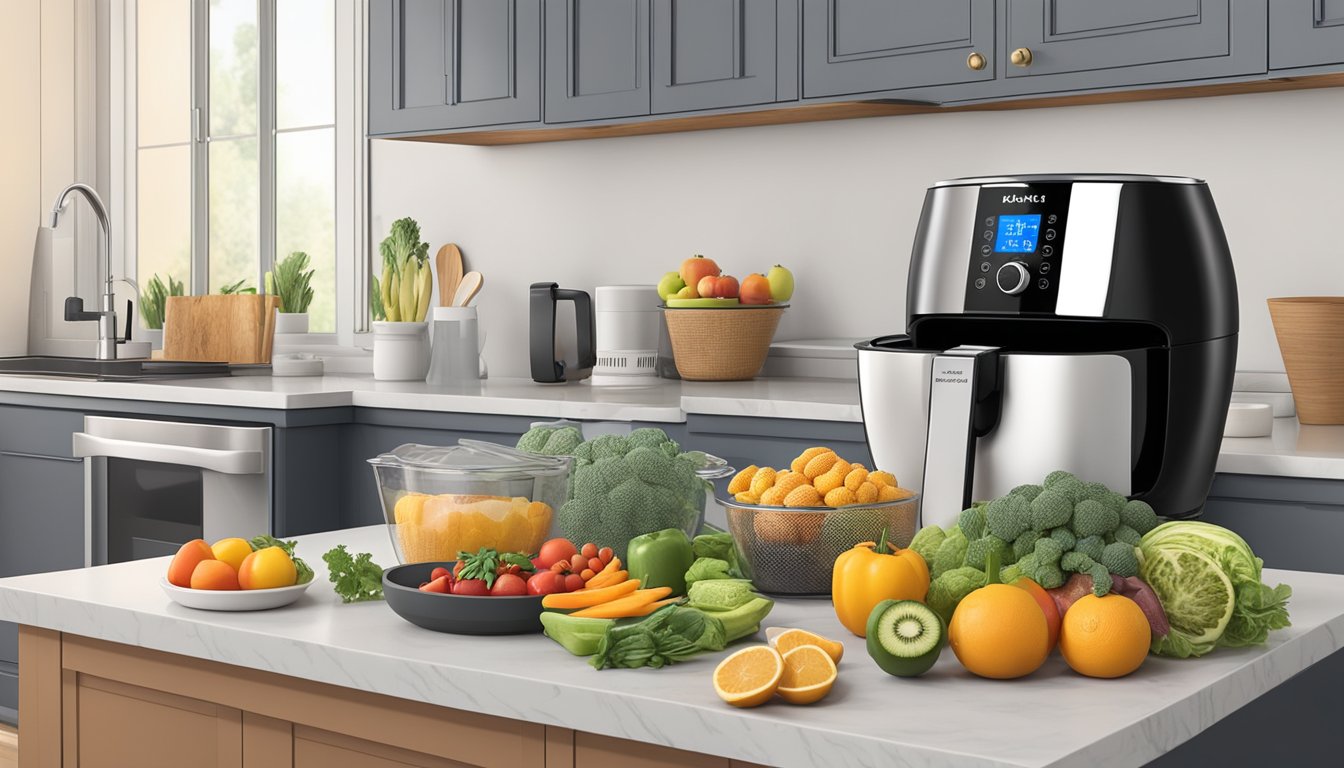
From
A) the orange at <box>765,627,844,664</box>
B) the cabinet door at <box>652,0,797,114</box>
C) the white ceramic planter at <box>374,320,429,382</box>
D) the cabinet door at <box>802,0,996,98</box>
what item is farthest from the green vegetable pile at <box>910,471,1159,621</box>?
the white ceramic planter at <box>374,320,429,382</box>

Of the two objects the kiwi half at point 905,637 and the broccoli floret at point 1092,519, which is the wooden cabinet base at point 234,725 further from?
the broccoli floret at point 1092,519

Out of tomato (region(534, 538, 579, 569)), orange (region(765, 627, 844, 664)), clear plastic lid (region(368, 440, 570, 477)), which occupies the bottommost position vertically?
orange (region(765, 627, 844, 664))

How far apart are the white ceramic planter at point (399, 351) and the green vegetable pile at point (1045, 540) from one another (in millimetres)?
2641

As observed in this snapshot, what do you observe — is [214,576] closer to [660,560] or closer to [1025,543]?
[660,560]

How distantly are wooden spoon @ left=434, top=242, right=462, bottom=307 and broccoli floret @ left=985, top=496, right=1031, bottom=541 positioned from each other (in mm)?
2933

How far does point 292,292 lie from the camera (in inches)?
166

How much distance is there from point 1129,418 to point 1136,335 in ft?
0.45

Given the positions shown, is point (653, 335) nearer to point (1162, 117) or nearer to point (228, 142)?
point (1162, 117)

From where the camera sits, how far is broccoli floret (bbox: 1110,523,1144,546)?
1.15 meters

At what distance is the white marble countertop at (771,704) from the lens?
2.97ft

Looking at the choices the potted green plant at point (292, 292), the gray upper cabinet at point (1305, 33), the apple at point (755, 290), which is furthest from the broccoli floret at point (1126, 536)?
the potted green plant at point (292, 292)

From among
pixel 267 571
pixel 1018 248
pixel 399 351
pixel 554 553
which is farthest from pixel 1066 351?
pixel 399 351

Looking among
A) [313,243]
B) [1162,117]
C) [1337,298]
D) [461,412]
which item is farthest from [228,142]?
[1337,298]

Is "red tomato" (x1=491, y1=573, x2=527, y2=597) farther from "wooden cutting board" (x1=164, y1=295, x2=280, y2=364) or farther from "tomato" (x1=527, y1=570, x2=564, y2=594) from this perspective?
"wooden cutting board" (x1=164, y1=295, x2=280, y2=364)
